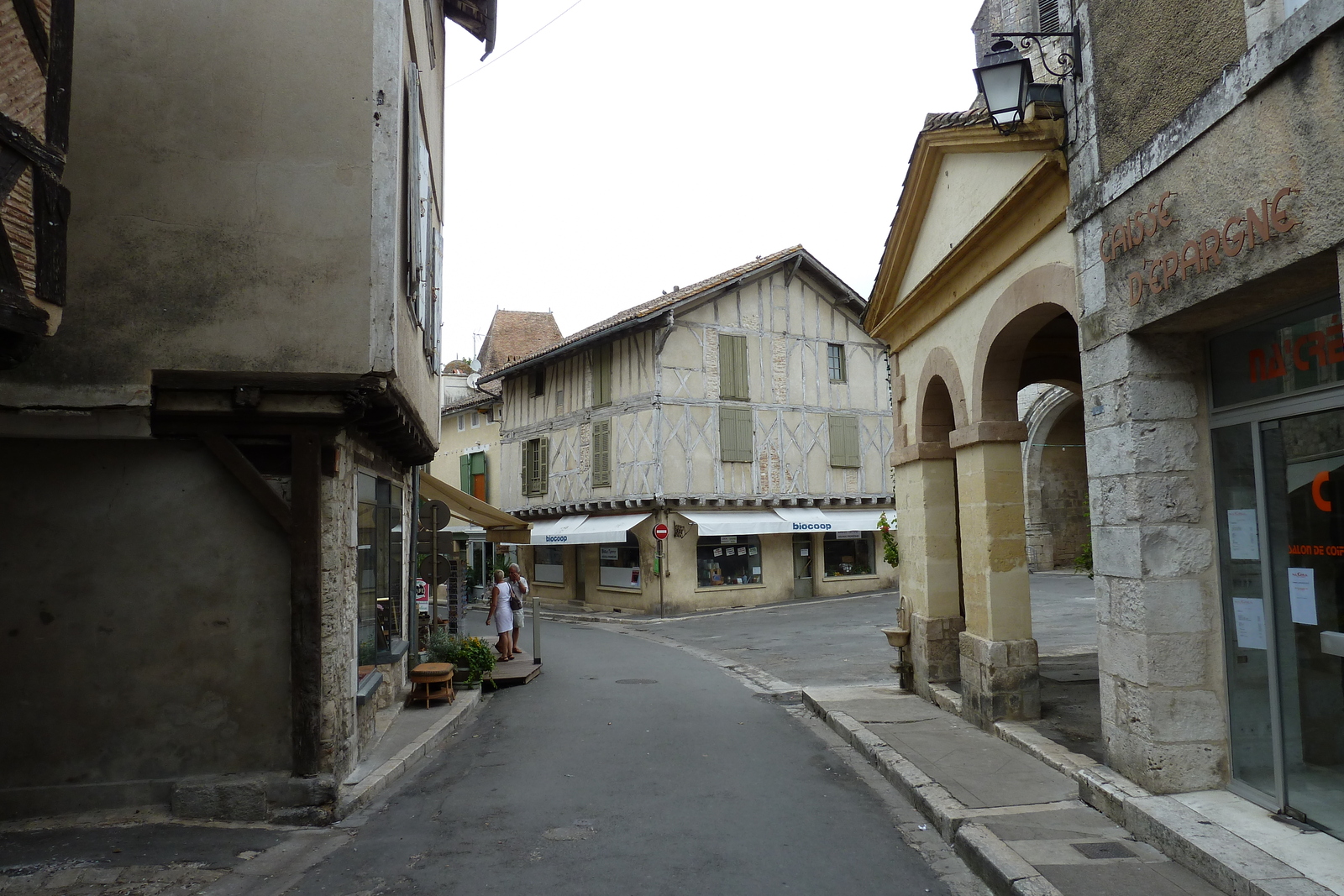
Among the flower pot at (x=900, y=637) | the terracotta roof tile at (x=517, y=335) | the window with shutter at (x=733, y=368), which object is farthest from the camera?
the terracotta roof tile at (x=517, y=335)

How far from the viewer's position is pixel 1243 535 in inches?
193

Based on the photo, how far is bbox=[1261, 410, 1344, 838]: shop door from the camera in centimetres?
422

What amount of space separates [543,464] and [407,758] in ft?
66.0

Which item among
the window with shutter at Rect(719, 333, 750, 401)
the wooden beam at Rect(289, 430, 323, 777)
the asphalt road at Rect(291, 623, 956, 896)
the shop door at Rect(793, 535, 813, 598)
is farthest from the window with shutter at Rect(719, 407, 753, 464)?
the wooden beam at Rect(289, 430, 323, 777)

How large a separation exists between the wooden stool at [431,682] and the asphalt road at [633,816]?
0.49 metres

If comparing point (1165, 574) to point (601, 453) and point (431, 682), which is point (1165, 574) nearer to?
point (431, 682)

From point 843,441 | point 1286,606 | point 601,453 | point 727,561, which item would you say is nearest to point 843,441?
point 843,441

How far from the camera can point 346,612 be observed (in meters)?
6.62

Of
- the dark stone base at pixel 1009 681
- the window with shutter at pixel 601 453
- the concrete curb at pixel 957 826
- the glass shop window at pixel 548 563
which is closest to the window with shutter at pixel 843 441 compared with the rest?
the window with shutter at pixel 601 453

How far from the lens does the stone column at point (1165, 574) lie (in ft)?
16.4

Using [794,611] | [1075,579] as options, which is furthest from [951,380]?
[1075,579]

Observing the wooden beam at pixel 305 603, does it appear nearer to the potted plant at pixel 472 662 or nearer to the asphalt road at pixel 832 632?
the potted plant at pixel 472 662

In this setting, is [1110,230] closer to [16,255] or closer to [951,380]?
[951,380]

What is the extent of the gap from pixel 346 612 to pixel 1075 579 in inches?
946
